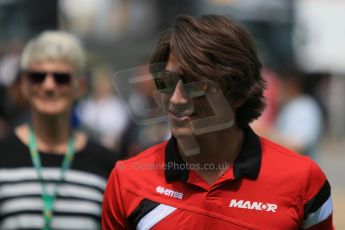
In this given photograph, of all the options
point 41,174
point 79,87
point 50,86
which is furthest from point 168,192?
point 79,87

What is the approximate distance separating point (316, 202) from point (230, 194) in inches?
11.4

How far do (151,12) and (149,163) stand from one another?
17152 mm

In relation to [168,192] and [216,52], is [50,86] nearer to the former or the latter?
[168,192]

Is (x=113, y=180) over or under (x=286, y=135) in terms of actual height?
over

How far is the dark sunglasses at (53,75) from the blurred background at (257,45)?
6.16 ft

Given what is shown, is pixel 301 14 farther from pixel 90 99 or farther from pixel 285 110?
pixel 285 110

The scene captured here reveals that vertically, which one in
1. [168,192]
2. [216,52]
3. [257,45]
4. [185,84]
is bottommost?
[257,45]

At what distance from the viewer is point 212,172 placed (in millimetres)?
3037

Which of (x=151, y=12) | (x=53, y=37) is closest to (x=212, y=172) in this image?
(x=53, y=37)

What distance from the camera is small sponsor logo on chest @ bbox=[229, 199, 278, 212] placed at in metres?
2.92

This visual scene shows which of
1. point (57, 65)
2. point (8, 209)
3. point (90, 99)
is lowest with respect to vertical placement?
point (90, 99)

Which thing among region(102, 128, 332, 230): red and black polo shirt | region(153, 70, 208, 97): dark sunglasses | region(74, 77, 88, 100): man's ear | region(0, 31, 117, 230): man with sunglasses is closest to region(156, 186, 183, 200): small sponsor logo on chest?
region(102, 128, 332, 230): red and black polo shirt

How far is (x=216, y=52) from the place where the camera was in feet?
9.41

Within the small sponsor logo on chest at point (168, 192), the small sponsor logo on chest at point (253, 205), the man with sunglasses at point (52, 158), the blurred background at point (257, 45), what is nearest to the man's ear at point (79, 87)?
the man with sunglasses at point (52, 158)
